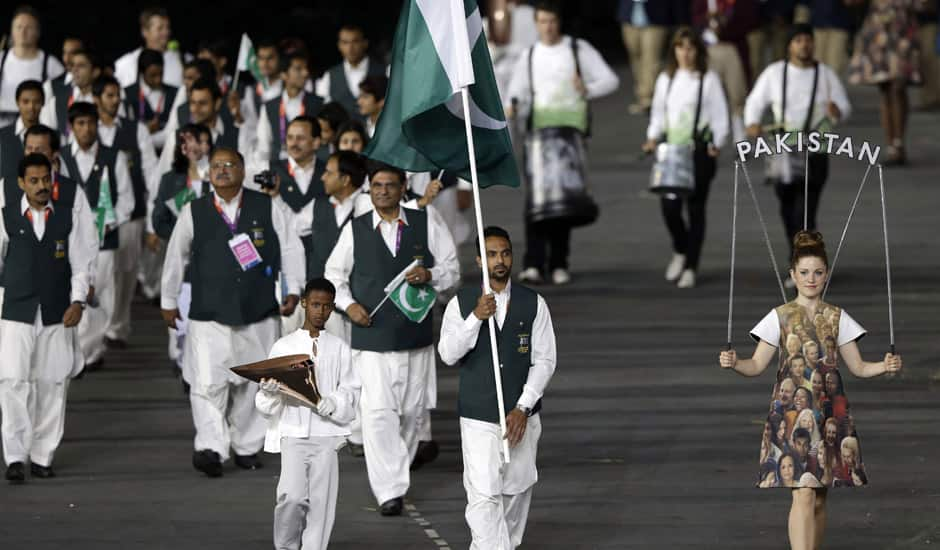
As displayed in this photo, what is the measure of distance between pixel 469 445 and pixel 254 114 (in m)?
8.59

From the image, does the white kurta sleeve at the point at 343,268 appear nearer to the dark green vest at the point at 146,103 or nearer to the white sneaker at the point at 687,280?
the dark green vest at the point at 146,103

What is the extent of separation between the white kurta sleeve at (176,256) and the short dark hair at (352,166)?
94 centimetres

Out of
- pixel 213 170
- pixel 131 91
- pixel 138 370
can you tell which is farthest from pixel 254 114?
pixel 213 170

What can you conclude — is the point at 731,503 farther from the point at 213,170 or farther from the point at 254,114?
the point at 254,114

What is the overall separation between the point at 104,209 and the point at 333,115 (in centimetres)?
168

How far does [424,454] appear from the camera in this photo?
12.0 m

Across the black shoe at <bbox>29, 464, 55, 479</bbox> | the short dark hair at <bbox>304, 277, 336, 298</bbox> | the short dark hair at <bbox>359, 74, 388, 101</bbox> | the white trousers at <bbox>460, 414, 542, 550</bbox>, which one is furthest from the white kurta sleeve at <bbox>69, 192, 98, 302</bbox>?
the short dark hair at <bbox>359, 74, 388, 101</bbox>

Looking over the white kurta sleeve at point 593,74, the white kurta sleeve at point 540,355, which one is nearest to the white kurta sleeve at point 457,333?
the white kurta sleeve at point 540,355

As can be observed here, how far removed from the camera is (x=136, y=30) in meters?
30.2

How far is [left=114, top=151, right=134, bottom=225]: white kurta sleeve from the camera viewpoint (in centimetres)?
1471

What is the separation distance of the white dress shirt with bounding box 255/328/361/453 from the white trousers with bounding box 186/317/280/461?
1.98m

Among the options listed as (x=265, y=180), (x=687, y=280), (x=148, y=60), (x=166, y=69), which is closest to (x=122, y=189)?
(x=265, y=180)

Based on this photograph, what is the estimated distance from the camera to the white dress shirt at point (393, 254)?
11.2 m

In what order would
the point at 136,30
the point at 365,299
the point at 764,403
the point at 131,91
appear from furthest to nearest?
1. the point at 136,30
2. the point at 131,91
3. the point at 764,403
4. the point at 365,299
